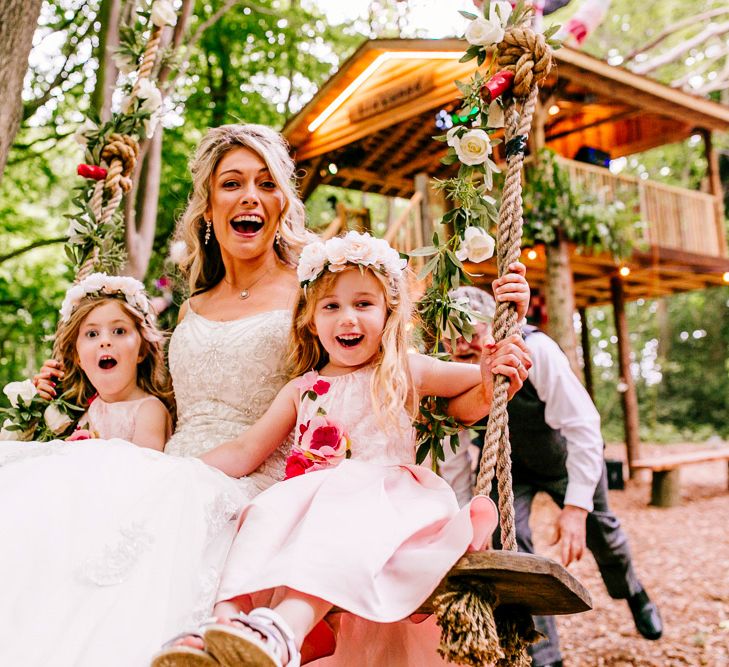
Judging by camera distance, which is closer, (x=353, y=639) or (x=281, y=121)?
(x=353, y=639)

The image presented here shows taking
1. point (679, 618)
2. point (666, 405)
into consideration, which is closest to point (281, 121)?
point (679, 618)

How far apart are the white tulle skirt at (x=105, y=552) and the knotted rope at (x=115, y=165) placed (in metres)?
1.59

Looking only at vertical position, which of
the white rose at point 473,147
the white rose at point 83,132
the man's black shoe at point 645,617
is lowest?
the man's black shoe at point 645,617

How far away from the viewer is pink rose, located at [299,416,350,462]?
2.14 metres

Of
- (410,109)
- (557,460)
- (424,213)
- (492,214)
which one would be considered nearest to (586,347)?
(424,213)

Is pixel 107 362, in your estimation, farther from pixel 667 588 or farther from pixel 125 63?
pixel 667 588

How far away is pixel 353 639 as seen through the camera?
212 cm

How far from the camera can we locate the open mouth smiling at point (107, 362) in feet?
9.39

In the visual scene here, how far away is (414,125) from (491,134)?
881 cm

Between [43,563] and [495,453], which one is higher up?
[495,453]

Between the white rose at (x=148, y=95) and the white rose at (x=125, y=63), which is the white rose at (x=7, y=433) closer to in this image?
the white rose at (x=148, y=95)

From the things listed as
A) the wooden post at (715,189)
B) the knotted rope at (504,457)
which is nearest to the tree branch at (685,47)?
the wooden post at (715,189)

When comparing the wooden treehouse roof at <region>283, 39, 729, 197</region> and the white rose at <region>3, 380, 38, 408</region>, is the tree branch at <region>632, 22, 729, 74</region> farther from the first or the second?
the white rose at <region>3, 380, 38, 408</region>

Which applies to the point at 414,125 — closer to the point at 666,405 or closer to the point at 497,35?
the point at 497,35
